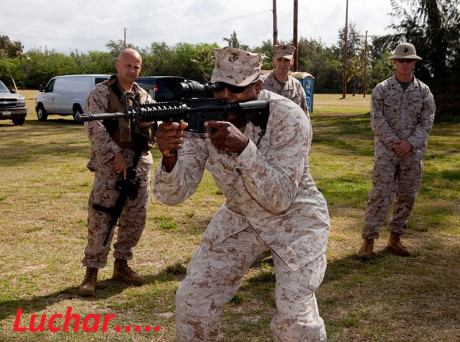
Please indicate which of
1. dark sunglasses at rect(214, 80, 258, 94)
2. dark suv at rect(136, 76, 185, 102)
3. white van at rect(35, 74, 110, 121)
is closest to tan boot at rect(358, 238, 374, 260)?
dark sunglasses at rect(214, 80, 258, 94)

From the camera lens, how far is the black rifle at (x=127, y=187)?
497 centimetres

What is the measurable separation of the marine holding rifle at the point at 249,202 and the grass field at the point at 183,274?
112 cm

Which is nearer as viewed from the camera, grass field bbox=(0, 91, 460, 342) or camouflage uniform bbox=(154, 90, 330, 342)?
camouflage uniform bbox=(154, 90, 330, 342)

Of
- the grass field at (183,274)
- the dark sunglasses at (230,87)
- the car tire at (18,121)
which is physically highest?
the dark sunglasses at (230,87)

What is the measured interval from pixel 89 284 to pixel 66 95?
1874 centimetres

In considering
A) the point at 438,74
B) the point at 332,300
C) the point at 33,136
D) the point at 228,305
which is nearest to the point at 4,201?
the point at 228,305

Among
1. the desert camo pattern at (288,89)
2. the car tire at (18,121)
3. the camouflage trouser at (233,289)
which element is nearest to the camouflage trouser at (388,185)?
the desert camo pattern at (288,89)

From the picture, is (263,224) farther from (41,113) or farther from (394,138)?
(41,113)

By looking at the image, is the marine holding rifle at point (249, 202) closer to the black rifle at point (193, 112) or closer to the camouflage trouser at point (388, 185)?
the black rifle at point (193, 112)

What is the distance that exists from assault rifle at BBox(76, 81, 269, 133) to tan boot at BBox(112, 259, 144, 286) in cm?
265

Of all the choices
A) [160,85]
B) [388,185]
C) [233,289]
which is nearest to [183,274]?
[233,289]

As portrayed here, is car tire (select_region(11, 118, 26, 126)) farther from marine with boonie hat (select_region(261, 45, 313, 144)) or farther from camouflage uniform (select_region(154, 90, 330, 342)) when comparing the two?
camouflage uniform (select_region(154, 90, 330, 342))

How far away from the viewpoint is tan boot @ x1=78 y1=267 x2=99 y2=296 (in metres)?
4.88

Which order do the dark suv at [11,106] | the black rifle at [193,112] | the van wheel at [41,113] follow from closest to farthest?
1. the black rifle at [193,112]
2. the dark suv at [11,106]
3. the van wheel at [41,113]
